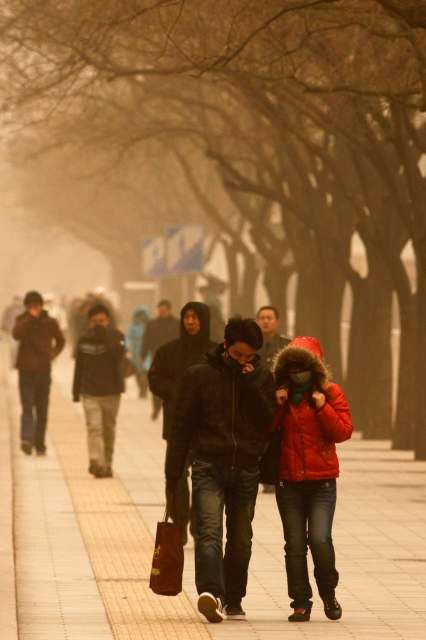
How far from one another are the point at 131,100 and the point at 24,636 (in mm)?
29380

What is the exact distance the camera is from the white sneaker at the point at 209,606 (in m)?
10.2

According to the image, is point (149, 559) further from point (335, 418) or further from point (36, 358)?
point (36, 358)

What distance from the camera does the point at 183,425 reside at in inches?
410

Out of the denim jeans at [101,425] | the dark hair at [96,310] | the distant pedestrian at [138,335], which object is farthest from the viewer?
the distant pedestrian at [138,335]

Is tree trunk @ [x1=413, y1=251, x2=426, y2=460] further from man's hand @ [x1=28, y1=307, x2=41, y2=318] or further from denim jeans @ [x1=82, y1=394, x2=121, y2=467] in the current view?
denim jeans @ [x1=82, y1=394, x2=121, y2=467]

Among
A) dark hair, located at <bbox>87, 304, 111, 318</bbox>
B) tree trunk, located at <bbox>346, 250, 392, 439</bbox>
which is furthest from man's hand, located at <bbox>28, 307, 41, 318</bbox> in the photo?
tree trunk, located at <bbox>346, 250, 392, 439</bbox>

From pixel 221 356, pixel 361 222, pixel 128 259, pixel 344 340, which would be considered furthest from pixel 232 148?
pixel 128 259

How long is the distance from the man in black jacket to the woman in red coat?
124 mm

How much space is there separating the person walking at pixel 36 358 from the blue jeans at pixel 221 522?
467 inches

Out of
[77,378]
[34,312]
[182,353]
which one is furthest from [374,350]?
[182,353]

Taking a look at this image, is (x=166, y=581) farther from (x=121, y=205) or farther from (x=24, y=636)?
(x=121, y=205)

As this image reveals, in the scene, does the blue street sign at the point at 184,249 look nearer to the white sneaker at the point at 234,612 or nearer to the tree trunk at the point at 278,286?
the tree trunk at the point at 278,286

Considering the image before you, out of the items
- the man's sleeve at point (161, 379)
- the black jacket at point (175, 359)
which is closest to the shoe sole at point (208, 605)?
the black jacket at point (175, 359)

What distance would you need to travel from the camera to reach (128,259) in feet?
273
